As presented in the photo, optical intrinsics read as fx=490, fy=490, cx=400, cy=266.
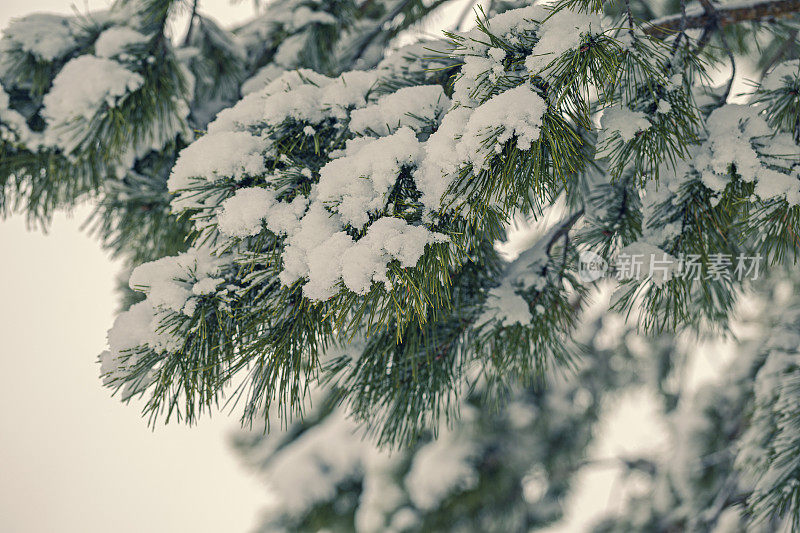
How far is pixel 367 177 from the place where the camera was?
0.78 metres

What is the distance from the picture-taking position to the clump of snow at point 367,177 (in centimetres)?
76

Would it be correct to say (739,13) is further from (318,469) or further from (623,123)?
(318,469)

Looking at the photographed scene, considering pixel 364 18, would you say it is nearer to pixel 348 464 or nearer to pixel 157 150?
pixel 157 150

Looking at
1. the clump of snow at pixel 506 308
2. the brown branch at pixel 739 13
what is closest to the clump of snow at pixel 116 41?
the clump of snow at pixel 506 308

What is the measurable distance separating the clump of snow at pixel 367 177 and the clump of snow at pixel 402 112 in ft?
0.27

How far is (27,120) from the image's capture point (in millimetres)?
1332

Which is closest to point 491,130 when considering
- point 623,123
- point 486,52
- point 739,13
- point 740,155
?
point 486,52

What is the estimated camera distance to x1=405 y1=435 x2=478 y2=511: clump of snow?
101 inches

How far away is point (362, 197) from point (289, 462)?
2.85m

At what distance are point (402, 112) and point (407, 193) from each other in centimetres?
19

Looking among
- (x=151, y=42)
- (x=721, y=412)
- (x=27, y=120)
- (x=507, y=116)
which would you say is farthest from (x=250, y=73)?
(x=721, y=412)

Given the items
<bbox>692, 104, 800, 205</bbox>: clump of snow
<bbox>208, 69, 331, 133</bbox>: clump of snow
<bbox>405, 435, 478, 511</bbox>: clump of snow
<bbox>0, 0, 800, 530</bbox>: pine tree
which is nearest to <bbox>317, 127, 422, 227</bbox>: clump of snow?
<bbox>0, 0, 800, 530</bbox>: pine tree

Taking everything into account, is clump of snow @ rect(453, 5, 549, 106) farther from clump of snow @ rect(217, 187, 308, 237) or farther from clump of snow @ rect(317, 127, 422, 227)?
clump of snow @ rect(217, 187, 308, 237)

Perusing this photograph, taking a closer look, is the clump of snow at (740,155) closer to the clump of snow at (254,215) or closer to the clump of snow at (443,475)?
the clump of snow at (254,215)
